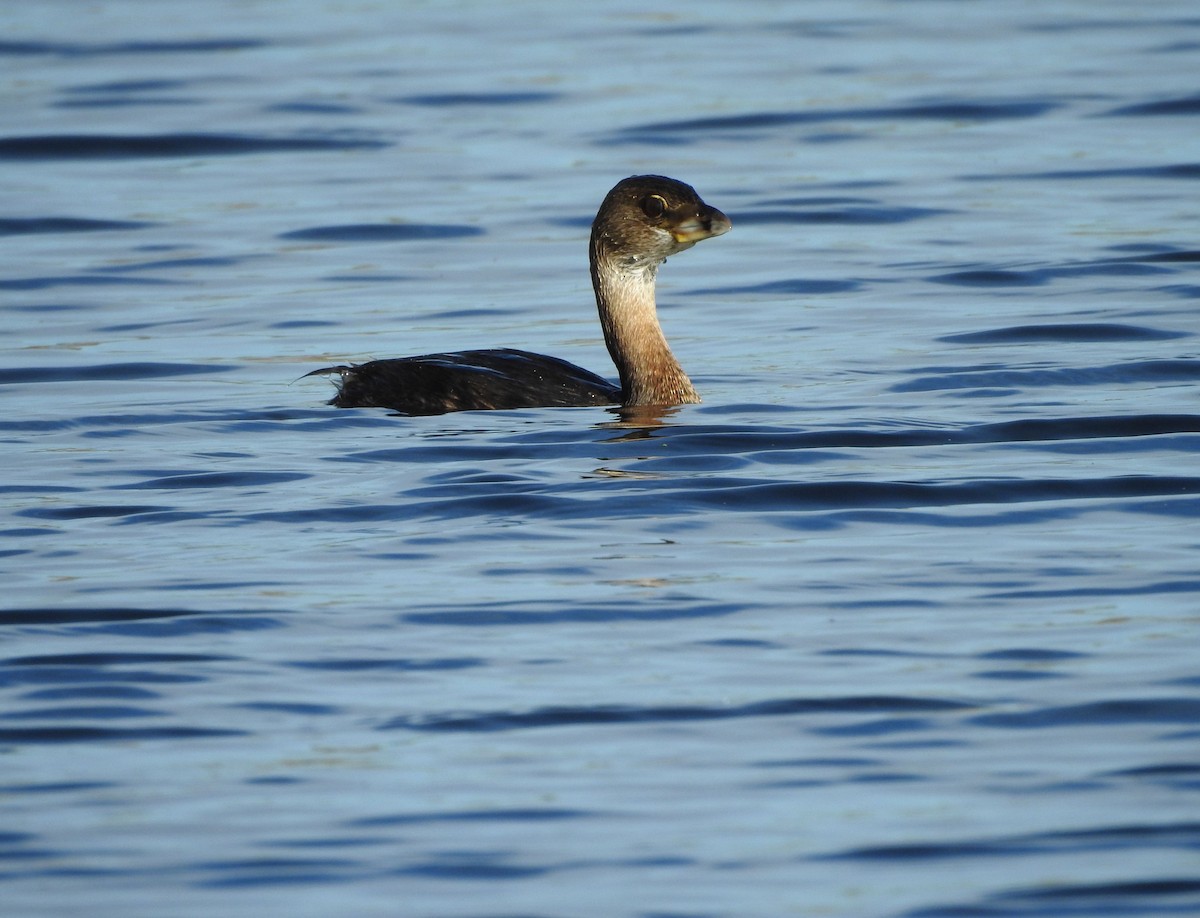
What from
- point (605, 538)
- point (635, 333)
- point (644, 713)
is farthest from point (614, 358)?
point (644, 713)

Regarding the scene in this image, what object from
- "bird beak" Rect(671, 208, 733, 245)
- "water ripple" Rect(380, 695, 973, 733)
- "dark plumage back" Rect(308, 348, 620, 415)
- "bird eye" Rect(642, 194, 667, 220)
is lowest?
"water ripple" Rect(380, 695, 973, 733)

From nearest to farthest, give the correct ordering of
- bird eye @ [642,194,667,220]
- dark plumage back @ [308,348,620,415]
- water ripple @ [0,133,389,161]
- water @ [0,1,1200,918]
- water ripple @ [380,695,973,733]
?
1. water @ [0,1,1200,918]
2. water ripple @ [380,695,973,733]
3. dark plumage back @ [308,348,620,415]
4. bird eye @ [642,194,667,220]
5. water ripple @ [0,133,389,161]

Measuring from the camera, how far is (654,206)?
10.9 meters

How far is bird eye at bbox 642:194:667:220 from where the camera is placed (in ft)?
35.8

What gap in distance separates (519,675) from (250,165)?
13.2 meters

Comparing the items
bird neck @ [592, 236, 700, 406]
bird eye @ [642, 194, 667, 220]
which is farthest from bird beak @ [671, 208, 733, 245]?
bird neck @ [592, 236, 700, 406]

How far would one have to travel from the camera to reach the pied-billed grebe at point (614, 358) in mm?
10430

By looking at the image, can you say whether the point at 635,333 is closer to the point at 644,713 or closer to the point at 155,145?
the point at 644,713

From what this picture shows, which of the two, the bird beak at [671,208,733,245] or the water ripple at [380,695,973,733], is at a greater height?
the bird beak at [671,208,733,245]

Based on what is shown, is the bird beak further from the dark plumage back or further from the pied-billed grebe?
the dark plumage back

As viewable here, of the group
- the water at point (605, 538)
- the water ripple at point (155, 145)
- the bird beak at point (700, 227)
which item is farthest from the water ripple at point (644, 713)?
the water ripple at point (155, 145)

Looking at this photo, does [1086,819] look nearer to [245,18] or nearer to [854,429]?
[854,429]

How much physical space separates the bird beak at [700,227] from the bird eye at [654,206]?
0.11 meters

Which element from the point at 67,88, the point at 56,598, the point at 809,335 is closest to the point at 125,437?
the point at 56,598
